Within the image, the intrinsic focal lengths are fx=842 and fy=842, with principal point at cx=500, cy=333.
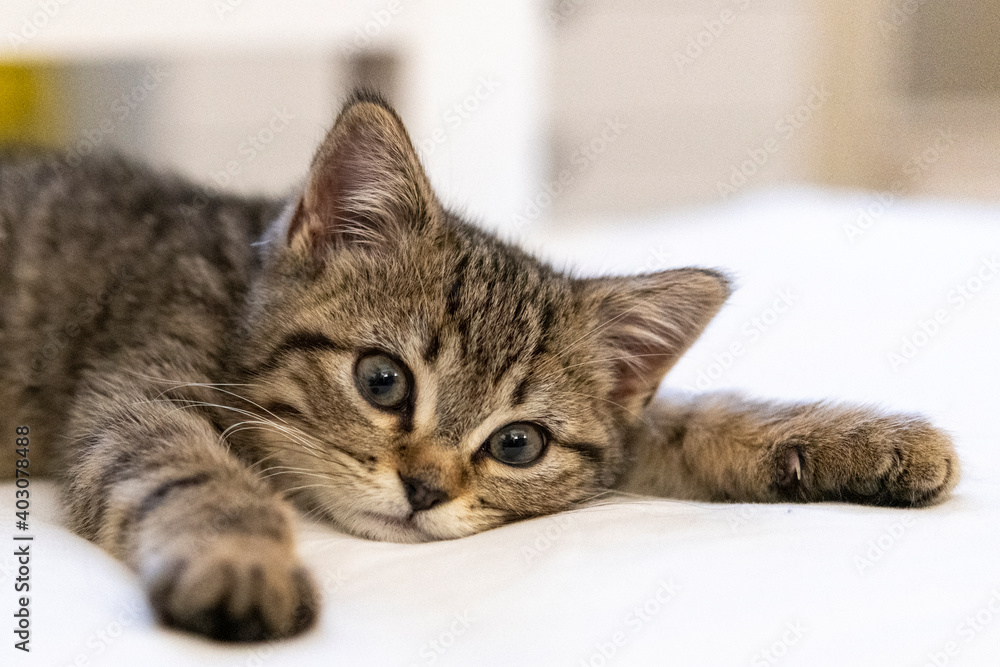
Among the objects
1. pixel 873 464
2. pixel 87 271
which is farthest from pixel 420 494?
pixel 87 271

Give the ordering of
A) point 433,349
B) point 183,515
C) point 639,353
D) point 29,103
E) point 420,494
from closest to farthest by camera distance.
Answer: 1. point 183,515
2. point 420,494
3. point 433,349
4. point 639,353
5. point 29,103

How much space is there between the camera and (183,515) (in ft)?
3.09

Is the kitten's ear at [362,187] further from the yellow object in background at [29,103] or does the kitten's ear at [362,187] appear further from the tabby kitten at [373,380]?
the yellow object in background at [29,103]

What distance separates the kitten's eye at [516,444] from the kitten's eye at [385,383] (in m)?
0.15

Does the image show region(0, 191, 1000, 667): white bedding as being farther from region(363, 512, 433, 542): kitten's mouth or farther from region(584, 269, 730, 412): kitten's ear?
region(584, 269, 730, 412): kitten's ear

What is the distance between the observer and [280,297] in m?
1.36

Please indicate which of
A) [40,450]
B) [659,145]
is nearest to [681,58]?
[659,145]

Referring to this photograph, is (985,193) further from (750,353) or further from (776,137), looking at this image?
(750,353)

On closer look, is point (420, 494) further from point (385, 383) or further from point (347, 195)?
point (347, 195)

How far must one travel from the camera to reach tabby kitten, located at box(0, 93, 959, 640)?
1185 millimetres

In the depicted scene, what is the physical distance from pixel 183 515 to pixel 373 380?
37 centimetres

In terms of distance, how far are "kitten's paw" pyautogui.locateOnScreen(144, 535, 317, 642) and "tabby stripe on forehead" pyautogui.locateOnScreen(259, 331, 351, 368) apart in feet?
1.57

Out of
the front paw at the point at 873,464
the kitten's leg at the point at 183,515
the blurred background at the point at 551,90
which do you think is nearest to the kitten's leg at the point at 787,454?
the front paw at the point at 873,464

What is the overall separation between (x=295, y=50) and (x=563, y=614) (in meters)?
3.81
